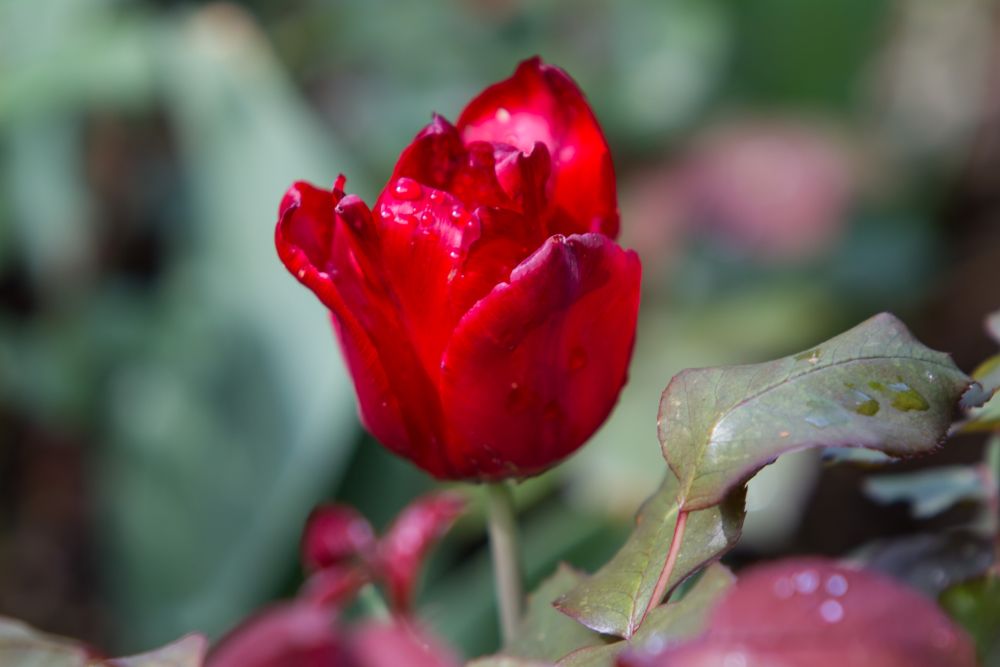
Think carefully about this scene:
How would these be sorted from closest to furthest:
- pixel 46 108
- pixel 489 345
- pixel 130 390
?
pixel 489 345 < pixel 130 390 < pixel 46 108

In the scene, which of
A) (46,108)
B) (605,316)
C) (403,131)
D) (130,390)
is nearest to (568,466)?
(130,390)

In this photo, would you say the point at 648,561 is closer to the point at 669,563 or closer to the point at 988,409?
the point at 669,563

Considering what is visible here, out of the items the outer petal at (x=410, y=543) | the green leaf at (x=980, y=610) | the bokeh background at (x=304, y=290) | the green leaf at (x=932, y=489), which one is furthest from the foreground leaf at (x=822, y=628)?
the bokeh background at (x=304, y=290)

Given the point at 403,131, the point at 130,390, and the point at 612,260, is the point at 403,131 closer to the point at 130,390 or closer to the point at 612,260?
the point at 130,390

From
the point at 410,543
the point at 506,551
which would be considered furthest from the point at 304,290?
the point at 506,551

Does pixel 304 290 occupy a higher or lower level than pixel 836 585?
lower

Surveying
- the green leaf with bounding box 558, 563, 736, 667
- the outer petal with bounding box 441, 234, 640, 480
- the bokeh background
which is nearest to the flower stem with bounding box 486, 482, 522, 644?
the outer petal with bounding box 441, 234, 640, 480
